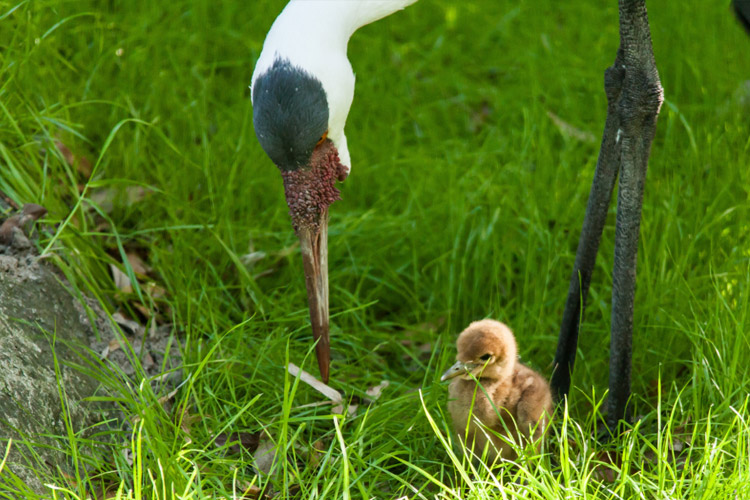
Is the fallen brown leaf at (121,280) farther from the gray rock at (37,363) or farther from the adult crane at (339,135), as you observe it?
the adult crane at (339,135)

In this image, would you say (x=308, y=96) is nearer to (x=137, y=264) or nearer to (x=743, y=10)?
(x=137, y=264)

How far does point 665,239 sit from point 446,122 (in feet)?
5.94

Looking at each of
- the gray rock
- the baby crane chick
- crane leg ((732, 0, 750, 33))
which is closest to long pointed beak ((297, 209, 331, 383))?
the baby crane chick

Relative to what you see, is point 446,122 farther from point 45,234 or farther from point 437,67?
point 45,234

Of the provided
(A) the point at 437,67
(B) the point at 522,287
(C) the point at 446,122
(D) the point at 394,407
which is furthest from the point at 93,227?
(A) the point at 437,67

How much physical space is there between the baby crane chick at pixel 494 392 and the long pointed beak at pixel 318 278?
502 millimetres

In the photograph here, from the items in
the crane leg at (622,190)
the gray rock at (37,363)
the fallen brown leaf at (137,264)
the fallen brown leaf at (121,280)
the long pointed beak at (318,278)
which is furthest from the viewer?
the fallen brown leaf at (137,264)

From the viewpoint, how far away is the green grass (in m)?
2.70

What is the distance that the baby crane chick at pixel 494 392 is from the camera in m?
2.66

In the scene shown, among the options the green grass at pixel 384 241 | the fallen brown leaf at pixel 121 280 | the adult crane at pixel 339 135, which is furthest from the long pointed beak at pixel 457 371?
the fallen brown leaf at pixel 121 280

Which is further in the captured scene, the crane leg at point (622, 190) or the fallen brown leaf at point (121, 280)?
the fallen brown leaf at point (121, 280)

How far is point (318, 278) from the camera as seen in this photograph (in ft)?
9.95

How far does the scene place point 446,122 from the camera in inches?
194

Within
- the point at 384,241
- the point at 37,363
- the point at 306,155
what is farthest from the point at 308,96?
the point at 384,241
